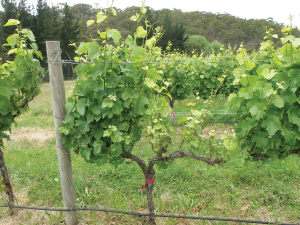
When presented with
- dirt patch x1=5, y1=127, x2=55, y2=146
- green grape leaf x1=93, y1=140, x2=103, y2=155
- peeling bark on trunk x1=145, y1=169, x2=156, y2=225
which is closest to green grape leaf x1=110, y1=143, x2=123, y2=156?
green grape leaf x1=93, y1=140, x2=103, y2=155

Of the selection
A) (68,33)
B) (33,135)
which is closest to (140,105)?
(33,135)

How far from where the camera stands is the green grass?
2.71 metres

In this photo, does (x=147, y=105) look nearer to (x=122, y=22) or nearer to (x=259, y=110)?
(x=259, y=110)

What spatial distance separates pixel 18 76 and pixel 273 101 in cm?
238

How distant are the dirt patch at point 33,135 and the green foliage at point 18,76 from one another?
2746mm

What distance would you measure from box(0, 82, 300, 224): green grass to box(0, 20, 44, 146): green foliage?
3.83ft

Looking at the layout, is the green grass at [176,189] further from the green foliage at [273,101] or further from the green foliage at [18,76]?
the green foliage at [18,76]

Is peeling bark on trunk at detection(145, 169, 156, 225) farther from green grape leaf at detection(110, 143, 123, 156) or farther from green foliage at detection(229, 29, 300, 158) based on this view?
green foliage at detection(229, 29, 300, 158)

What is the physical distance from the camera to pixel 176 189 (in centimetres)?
320

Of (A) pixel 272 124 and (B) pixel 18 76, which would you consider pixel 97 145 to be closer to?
(B) pixel 18 76

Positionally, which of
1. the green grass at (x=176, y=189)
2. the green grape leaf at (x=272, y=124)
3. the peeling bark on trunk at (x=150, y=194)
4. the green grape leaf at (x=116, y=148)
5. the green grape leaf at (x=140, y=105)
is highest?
the green grape leaf at (x=140, y=105)

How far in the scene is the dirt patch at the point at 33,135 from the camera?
5346 millimetres

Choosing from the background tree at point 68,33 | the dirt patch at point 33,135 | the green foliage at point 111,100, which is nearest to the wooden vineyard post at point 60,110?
the green foliage at point 111,100

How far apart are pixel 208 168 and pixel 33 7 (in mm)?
30529
